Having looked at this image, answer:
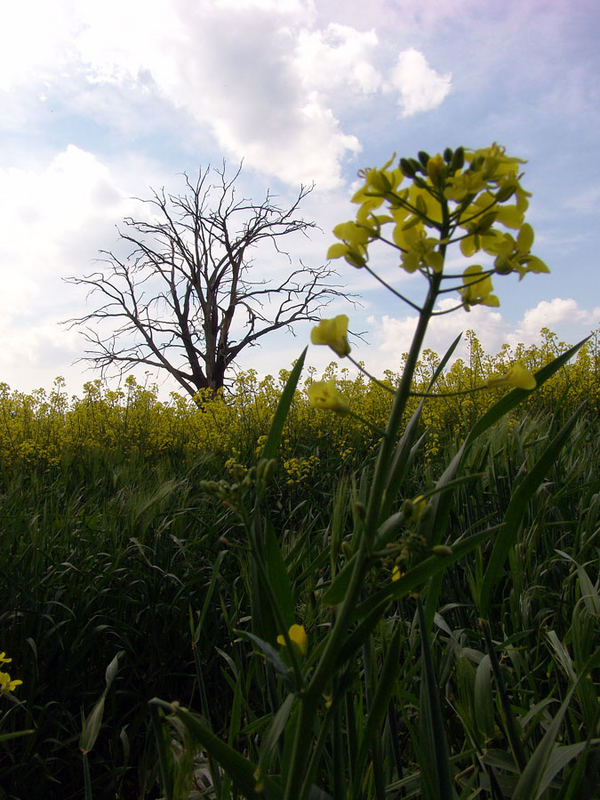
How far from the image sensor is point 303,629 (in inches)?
27.4

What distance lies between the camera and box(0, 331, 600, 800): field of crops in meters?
0.80

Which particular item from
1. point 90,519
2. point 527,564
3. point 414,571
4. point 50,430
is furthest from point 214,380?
point 414,571

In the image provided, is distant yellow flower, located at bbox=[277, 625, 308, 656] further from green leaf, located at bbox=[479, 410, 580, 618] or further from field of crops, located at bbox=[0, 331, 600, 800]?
green leaf, located at bbox=[479, 410, 580, 618]

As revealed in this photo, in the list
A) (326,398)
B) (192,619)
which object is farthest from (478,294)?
(192,619)

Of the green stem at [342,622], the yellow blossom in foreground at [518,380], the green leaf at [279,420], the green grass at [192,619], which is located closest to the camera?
the green stem at [342,622]

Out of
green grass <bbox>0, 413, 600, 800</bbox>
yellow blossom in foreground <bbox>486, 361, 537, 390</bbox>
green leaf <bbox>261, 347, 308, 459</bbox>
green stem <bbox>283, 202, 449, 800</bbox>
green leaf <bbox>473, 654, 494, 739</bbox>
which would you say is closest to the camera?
green stem <bbox>283, 202, 449, 800</bbox>

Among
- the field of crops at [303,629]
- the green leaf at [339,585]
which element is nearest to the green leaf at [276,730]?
the field of crops at [303,629]

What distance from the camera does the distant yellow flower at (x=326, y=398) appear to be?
67cm

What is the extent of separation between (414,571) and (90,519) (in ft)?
8.41

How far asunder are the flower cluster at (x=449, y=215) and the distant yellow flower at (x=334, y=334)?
85 millimetres

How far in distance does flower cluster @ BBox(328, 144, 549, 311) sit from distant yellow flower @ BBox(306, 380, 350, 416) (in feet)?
A: 0.53

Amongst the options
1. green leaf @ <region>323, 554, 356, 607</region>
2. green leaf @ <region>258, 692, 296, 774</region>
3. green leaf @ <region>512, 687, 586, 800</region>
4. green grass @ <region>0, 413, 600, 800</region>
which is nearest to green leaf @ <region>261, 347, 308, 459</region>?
green leaf @ <region>323, 554, 356, 607</region>

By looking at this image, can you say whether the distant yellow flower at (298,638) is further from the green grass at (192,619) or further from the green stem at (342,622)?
the green grass at (192,619)

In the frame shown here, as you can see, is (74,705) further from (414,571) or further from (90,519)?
(414,571)
